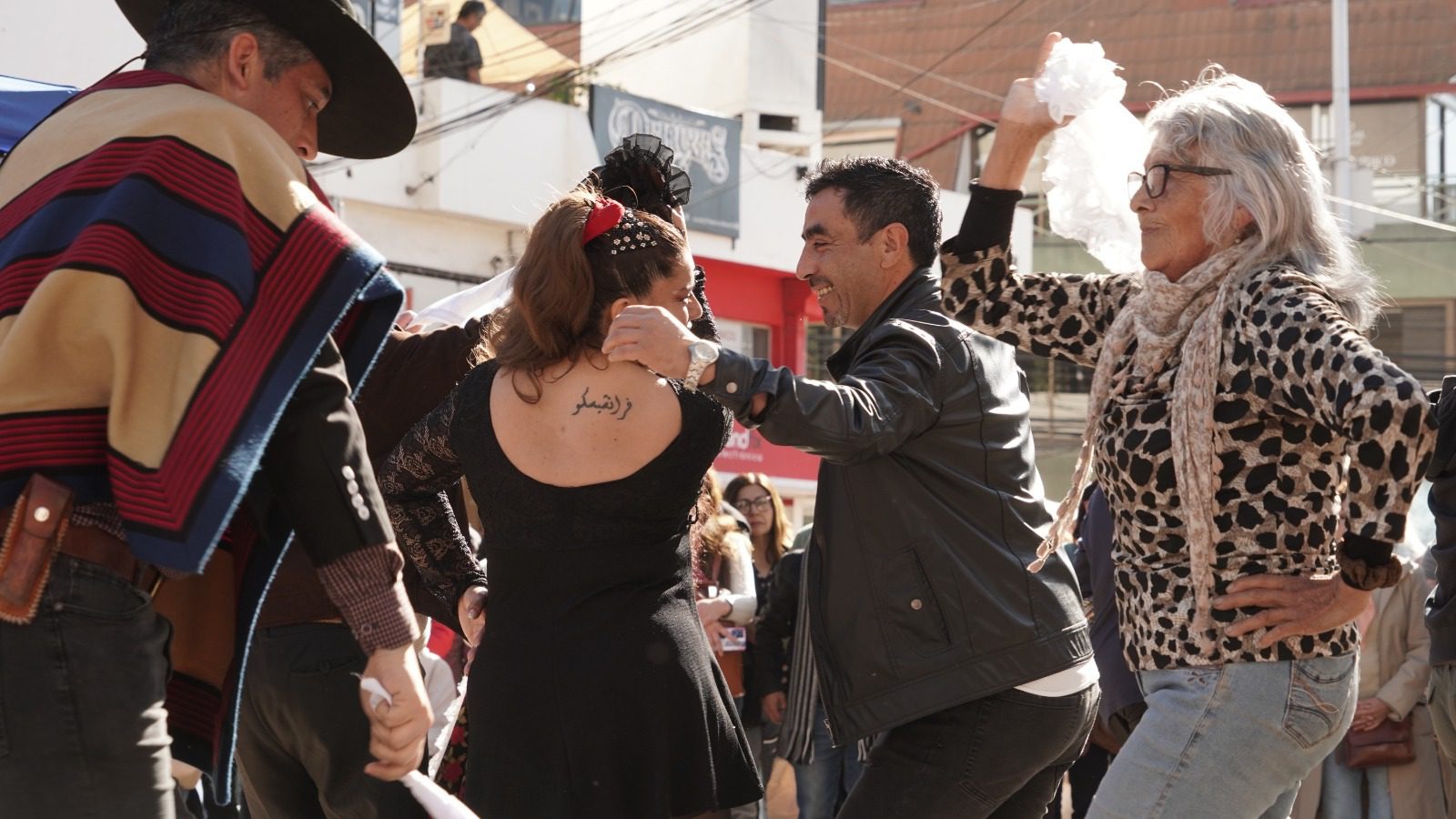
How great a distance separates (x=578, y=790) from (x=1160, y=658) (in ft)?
4.16

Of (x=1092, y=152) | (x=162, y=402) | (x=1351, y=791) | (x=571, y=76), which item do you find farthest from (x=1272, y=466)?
(x=571, y=76)

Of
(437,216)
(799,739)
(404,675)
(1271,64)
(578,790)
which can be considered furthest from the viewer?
(1271,64)

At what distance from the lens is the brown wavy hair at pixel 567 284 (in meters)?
3.68

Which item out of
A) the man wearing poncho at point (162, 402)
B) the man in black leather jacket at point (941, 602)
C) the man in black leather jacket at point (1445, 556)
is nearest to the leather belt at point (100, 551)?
the man wearing poncho at point (162, 402)

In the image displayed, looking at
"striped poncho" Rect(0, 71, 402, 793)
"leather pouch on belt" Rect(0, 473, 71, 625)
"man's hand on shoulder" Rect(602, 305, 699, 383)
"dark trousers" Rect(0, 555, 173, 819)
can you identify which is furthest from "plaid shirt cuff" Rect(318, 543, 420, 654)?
"man's hand on shoulder" Rect(602, 305, 699, 383)

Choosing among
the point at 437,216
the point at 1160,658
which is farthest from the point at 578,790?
the point at 437,216

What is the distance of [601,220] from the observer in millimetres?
3713

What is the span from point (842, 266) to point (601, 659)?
1.20 metres

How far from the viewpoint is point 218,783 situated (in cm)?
308

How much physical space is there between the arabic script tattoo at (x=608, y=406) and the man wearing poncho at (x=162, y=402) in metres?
0.71

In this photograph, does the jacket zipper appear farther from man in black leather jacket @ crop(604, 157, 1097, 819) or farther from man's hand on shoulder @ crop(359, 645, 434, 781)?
man's hand on shoulder @ crop(359, 645, 434, 781)

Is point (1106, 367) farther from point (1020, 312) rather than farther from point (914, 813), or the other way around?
point (914, 813)

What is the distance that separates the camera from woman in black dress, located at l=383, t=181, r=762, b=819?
3570 mm

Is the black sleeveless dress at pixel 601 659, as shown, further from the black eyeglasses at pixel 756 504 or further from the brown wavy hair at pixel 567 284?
the black eyeglasses at pixel 756 504
